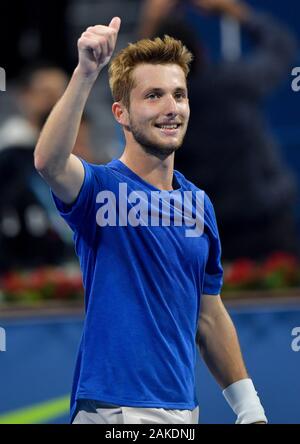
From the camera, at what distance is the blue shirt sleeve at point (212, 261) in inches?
131

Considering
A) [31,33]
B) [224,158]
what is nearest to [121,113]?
[224,158]

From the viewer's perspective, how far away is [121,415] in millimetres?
3033

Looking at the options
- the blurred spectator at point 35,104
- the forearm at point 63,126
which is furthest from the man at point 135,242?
the blurred spectator at point 35,104

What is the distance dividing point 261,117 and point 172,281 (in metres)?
4.14

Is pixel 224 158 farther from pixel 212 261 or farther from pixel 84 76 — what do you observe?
pixel 84 76

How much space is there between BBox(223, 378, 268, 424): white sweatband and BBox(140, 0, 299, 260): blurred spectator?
3483 millimetres

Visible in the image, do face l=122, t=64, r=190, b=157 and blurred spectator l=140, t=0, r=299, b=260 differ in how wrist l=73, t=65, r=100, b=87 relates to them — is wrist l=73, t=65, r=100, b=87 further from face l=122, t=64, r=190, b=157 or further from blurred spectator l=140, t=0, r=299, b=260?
blurred spectator l=140, t=0, r=299, b=260

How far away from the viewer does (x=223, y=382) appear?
3.44 m

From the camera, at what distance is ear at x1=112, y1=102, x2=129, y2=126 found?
3.25m

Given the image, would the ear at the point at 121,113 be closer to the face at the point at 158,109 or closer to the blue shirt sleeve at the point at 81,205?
the face at the point at 158,109

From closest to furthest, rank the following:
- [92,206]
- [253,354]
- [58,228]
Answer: [92,206]
[253,354]
[58,228]

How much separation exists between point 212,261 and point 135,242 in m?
0.34
